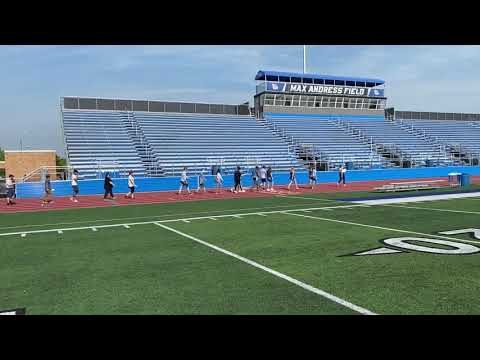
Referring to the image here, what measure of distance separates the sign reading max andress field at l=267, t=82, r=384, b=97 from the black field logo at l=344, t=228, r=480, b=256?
32.6 meters

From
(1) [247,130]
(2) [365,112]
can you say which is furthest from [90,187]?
(2) [365,112]

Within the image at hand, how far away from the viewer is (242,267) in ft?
20.7

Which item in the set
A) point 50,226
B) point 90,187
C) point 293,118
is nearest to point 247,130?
point 293,118

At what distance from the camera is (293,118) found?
131ft

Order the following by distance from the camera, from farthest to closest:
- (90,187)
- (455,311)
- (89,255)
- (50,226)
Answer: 1. (90,187)
2. (50,226)
3. (89,255)
4. (455,311)

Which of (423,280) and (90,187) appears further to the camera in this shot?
(90,187)

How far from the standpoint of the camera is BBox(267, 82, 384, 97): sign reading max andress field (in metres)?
39.5

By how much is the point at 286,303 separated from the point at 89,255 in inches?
170

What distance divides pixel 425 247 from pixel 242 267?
11.4ft

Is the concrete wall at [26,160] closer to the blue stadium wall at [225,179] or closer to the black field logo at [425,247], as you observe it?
the blue stadium wall at [225,179]
